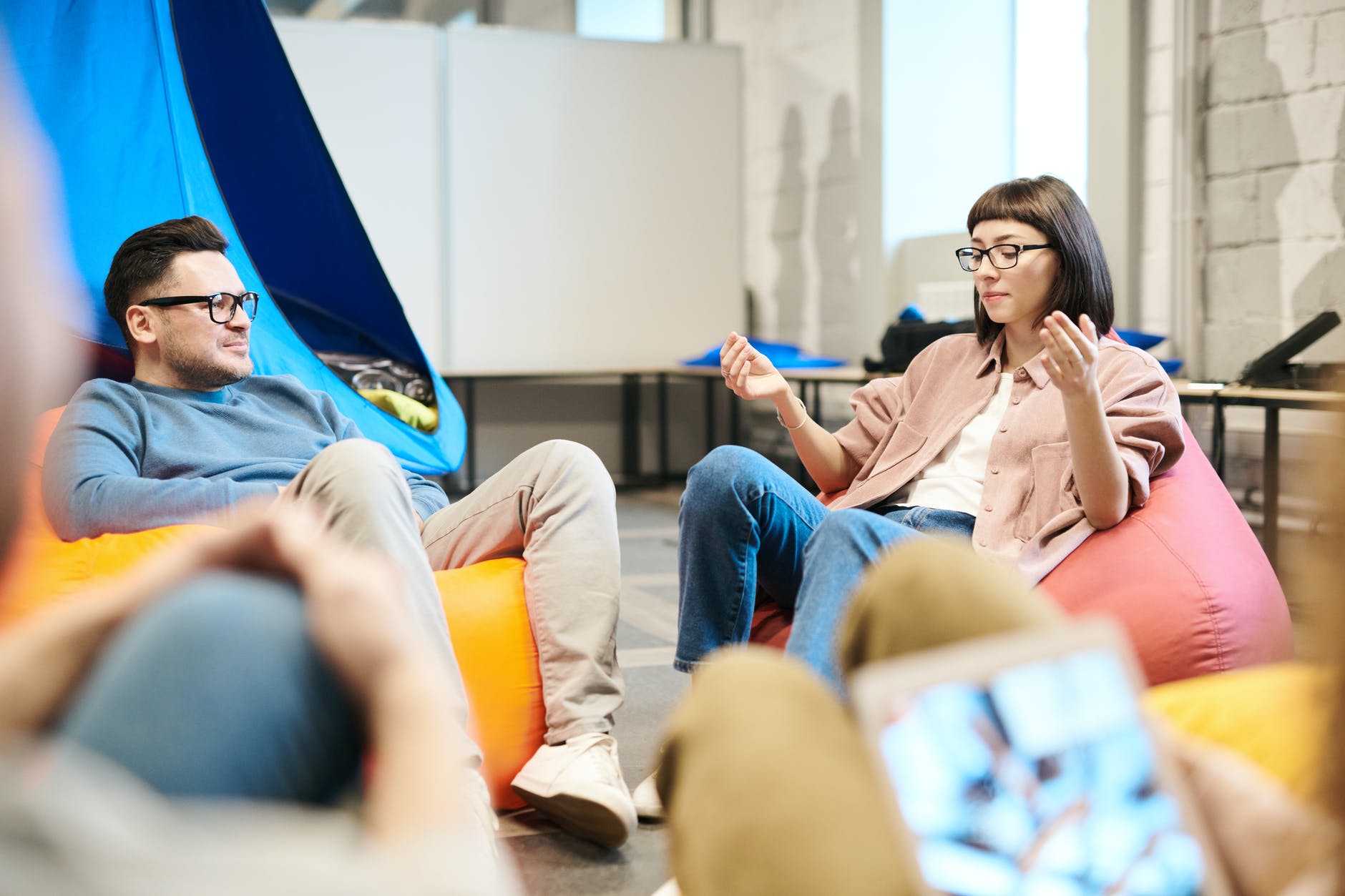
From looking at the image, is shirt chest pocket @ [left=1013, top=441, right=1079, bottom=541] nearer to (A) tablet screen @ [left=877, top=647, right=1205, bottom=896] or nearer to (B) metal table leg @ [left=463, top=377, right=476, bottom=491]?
(A) tablet screen @ [left=877, top=647, right=1205, bottom=896]

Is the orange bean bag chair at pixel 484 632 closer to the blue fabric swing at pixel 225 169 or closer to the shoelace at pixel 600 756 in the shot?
the shoelace at pixel 600 756

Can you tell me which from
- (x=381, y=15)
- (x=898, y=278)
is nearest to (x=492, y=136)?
(x=381, y=15)

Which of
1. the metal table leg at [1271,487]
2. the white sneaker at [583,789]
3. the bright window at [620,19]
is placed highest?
the bright window at [620,19]

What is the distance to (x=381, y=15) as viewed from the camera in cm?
619

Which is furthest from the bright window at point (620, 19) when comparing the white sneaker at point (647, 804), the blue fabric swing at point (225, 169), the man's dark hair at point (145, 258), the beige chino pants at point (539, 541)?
the white sneaker at point (647, 804)

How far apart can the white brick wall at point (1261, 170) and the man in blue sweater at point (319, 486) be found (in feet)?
6.95

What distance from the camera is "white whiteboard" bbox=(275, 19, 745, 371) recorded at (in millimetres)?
5340

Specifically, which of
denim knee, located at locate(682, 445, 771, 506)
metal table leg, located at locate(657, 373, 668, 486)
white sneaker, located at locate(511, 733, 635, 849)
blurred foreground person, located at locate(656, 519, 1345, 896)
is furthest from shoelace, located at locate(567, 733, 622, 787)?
metal table leg, located at locate(657, 373, 668, 486)

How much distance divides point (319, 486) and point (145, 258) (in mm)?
824

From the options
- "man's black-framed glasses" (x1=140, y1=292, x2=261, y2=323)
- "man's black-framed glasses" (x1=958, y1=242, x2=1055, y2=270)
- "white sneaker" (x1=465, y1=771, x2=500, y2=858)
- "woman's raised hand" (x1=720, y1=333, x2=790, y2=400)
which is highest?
"man's black-framed glasses" (x1=958, y1=242, x2=1055, y2=270)

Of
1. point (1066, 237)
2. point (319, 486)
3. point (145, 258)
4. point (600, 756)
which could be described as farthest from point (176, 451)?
point (1066, 237)

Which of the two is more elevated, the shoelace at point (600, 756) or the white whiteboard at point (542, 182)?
the white whiteboard at point (542, 182)

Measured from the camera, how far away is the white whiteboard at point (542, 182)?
534 cm

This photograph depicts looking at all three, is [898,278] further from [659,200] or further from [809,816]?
[809,816]
